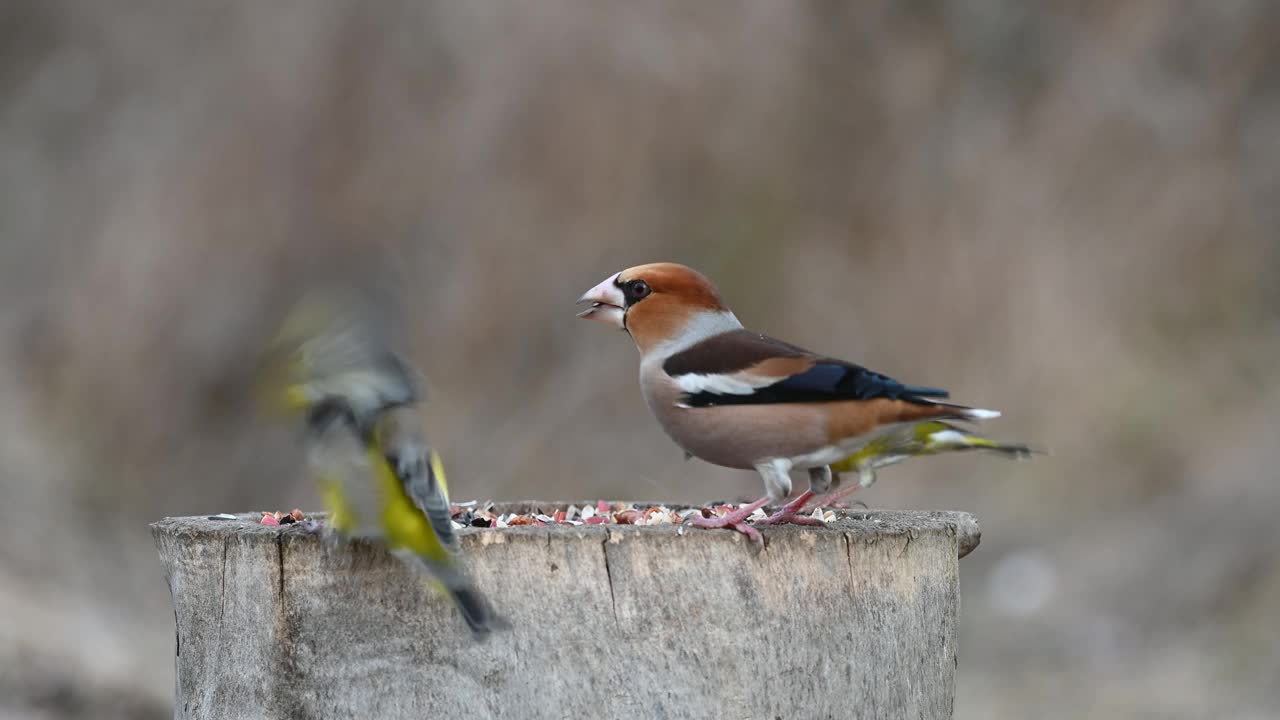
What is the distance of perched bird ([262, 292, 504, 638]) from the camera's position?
3.06 metres

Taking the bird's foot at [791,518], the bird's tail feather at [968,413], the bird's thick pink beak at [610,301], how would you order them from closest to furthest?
the bird's foot at [791,518], the bird's tail feather at [968,413], the bird's thick pink beak at [610,301]

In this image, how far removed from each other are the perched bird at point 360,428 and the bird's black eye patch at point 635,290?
1.33 metres

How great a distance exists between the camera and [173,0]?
37.5 feet

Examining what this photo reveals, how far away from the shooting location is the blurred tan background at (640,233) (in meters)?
9.94

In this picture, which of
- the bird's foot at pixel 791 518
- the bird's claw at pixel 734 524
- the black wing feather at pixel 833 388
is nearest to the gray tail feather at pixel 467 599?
the bird's claw at pixel 734 524

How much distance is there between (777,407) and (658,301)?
0.73 metres

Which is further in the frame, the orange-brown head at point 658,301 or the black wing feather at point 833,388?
the orange-brown head at point 658,301

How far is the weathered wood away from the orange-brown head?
1.23 metres

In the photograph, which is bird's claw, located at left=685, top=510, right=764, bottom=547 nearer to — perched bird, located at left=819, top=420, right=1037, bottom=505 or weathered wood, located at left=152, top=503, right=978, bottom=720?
weathered wood, located at left=152, top=503, right=978, bottom=720

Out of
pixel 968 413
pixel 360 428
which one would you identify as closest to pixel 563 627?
pixel 360 428

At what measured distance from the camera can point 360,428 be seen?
3.19 meters

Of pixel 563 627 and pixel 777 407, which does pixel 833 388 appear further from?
pixel 563 627

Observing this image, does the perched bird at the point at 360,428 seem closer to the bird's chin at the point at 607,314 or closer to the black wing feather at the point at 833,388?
the black wing feather at the point at 833,388

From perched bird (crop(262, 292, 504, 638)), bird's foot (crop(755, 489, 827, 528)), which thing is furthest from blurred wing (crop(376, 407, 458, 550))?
bird's foot (crop(755, 489, 827, 528))
